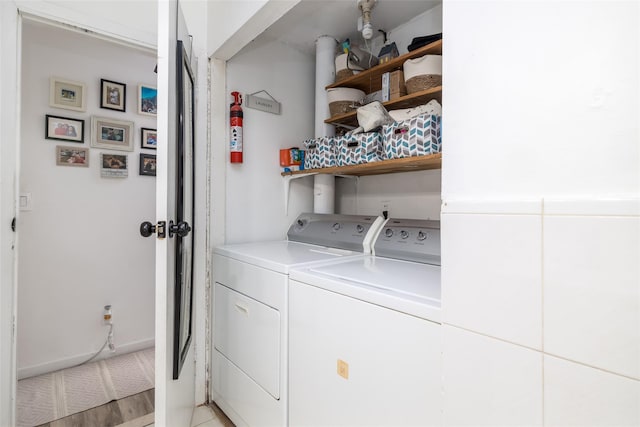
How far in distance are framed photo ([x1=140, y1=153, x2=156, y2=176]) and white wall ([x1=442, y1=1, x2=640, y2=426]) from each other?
8.40ft

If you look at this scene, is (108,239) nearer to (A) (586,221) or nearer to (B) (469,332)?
(B) (469,332)

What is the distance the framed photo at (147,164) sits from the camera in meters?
2.63

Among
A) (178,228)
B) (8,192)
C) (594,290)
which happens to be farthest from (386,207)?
(8,192)

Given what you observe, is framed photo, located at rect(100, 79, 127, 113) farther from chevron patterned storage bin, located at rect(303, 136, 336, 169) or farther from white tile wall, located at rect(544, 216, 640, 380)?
white tile wall, located at rect(544, 216, 640, 380)

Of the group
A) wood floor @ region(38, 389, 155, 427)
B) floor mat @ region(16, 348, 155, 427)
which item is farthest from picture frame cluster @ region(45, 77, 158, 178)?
wood floor @ region(38, 389, 155, 427)

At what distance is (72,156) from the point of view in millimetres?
2344

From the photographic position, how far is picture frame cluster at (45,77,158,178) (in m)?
2.29

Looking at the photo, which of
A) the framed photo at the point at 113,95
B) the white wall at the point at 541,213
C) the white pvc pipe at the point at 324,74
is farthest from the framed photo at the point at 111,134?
the white wall at the point at 541,213

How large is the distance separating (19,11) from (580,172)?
2113 mm

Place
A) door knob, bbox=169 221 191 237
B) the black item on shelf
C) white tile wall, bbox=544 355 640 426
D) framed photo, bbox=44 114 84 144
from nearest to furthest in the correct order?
white tile wall, bbox=544 355 640 426
door knob, bbox=169 221 191 237
the black item on shelf
framed photo, bbox=44 114 84 144

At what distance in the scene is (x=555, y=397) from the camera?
0.56 meters

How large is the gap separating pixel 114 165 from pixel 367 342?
95.7 inches

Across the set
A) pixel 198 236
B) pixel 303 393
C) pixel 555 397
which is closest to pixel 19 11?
pixel 198 236

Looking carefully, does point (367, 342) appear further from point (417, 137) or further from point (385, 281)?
point (417, 137)
